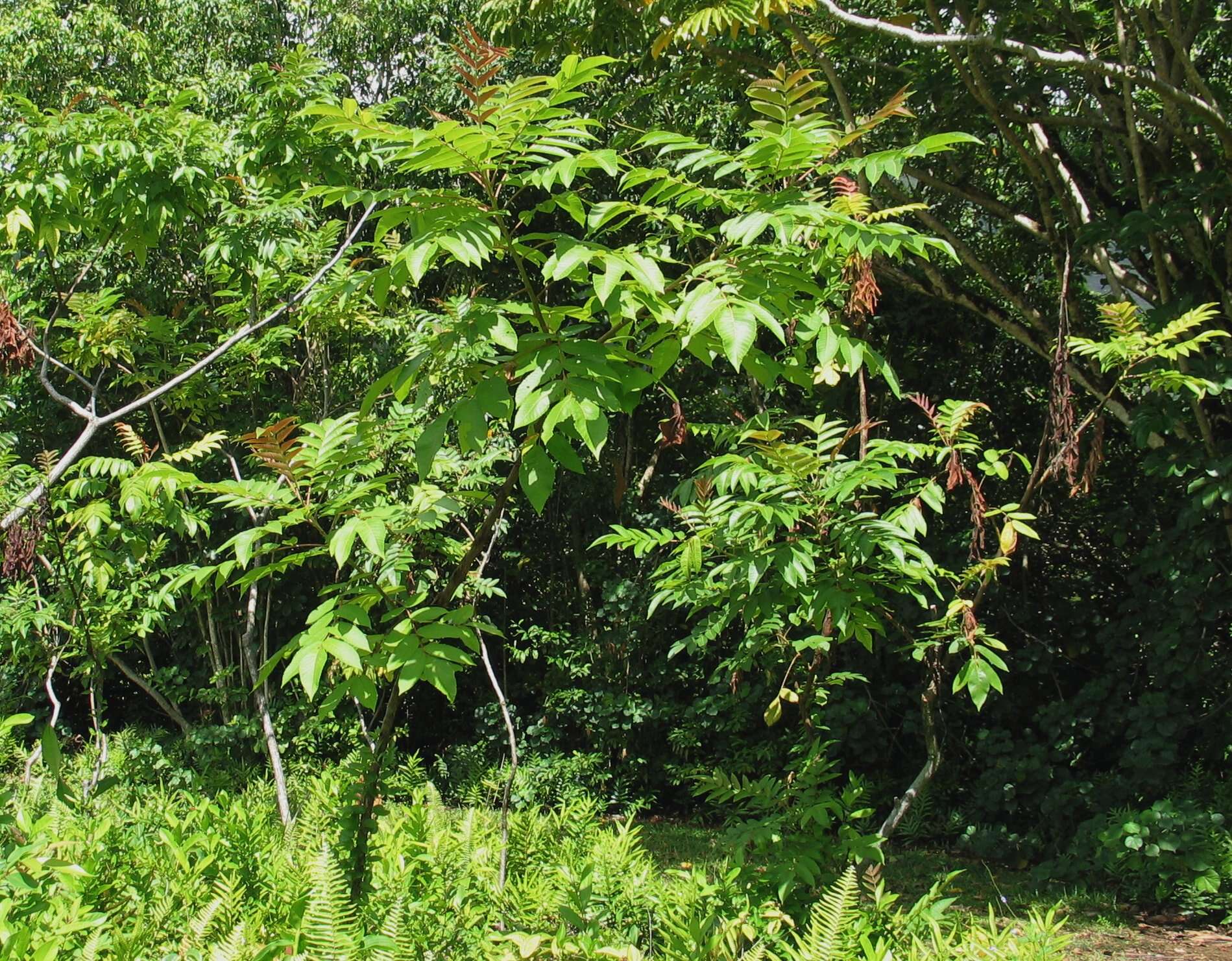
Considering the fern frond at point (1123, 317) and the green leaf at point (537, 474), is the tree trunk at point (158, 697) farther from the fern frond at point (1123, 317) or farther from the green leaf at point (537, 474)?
the fern frond at point (1123, 317)

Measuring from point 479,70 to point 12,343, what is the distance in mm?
Result: 2680

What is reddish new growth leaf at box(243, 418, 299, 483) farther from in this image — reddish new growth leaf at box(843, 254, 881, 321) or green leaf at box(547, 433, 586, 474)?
reddish new growth leaf at box(843, 254, 881, 321)

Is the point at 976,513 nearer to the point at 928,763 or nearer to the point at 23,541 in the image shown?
the point at 928,763

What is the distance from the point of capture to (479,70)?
74.7 inches

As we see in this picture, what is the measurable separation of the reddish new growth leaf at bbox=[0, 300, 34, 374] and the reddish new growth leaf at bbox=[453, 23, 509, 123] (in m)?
2.29

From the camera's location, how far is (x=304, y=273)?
5332 millimetres

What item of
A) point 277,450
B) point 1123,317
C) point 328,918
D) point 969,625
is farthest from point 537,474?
point 1123,317

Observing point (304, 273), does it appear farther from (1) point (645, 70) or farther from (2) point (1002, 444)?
(2) point (1002, 444)

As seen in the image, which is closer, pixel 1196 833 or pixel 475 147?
pixel 475 147

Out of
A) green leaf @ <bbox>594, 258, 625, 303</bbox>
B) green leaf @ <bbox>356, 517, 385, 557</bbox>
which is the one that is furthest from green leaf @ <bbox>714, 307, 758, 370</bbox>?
green leaf @ <bbox>356, 517, 385, 557</bbox>

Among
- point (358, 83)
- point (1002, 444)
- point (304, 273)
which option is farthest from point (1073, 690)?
point (358, 83)

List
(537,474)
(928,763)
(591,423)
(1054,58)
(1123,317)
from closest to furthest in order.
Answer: (591,423), (537,474), (928,763), (1123,317), (1054,58)

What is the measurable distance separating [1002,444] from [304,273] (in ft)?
15.7

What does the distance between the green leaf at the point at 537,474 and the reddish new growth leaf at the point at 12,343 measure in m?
2.42
